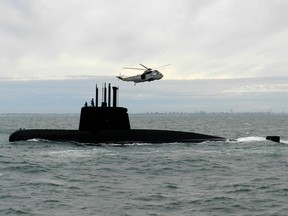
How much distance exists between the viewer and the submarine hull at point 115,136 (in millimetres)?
39031

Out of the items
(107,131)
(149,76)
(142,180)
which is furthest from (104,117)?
(142,180)

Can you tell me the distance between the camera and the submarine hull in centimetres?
3903

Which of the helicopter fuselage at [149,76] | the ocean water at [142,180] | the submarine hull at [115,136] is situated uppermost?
the helicopter fuselage at [149,76]

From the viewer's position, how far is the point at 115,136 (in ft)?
128

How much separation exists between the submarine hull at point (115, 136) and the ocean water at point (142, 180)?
1.62 m

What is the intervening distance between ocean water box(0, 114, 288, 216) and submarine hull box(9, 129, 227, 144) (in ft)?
5.31

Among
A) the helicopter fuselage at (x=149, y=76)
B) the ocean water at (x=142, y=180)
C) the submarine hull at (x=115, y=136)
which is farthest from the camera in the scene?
the helicopter fuselage at (x=149, y=76)

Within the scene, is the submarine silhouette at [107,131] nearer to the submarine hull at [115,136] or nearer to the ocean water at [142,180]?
the submarine hull at [115,136]

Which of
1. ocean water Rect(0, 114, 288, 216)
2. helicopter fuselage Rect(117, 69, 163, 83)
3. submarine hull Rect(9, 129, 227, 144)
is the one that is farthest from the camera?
helicopter fuselage Rect(117, 69, 163, 83)

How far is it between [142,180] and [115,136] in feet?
52.2

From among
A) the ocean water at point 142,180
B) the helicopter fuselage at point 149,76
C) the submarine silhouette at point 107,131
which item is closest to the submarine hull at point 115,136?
the submarine silhouette at point 107,131

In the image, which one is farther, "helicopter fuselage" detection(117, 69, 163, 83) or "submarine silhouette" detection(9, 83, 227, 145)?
"helicopter fuselage" detection(117, 69, 163, 83)

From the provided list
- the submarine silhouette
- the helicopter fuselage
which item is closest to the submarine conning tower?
the submarine silhouette

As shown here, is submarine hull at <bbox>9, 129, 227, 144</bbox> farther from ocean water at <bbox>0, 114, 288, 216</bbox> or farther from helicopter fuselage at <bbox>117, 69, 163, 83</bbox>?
helicopter fuselage at <bbox>117, 69, 163, 83</bbox>
